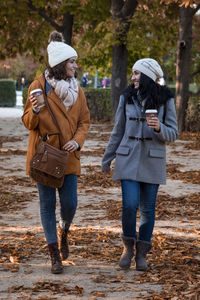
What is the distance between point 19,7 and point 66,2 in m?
1.93

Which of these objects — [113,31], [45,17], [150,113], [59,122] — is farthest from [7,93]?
[150,113]

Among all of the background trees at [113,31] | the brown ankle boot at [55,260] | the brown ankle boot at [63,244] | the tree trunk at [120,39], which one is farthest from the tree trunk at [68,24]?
the brown ankle boot at [55,260]

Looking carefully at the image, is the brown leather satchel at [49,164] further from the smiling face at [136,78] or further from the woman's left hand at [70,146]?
the smiling face at [136,78]

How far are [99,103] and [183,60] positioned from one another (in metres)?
7.86

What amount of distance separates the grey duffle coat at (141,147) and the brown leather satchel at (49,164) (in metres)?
0.53

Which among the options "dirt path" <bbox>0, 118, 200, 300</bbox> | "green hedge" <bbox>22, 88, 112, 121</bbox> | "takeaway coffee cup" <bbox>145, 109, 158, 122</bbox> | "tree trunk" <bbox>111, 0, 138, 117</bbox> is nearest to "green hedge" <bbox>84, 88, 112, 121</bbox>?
"green hedge" <bbox>22, 88, 112, 121</bbox>

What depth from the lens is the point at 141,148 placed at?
16.3 feet

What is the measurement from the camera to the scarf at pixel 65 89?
474 cm

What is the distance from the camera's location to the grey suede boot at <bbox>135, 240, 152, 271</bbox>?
196 inches

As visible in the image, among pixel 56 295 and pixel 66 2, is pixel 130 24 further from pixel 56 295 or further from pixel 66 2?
pixel 56 295

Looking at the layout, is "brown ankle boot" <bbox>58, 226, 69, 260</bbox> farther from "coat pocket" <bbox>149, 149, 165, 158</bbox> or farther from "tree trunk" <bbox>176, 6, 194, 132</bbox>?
"tree trunk" <bbox>176, 6, 194, 132</bbox>

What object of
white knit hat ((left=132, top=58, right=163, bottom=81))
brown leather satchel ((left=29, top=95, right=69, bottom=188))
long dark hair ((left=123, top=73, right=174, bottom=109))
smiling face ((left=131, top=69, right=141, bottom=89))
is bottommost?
brown leather satchel ((left=29, top=95, right=69, bottom=188))

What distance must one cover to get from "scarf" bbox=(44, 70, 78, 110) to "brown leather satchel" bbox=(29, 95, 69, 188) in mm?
134

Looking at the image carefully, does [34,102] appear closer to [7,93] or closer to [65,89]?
[65,89]
